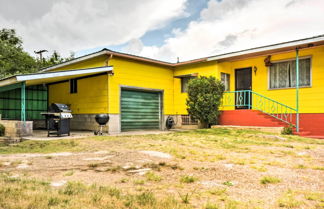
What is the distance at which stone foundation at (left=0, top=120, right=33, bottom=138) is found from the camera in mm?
10492

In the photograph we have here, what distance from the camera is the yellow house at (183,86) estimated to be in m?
11.3

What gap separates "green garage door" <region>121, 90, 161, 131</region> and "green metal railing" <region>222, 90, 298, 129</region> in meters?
4.00

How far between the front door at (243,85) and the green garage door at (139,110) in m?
4.58

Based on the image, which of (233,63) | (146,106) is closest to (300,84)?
(233,63)

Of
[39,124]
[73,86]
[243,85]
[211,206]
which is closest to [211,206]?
[211,206]

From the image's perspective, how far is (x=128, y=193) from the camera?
338cm

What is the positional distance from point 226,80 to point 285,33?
325 inches

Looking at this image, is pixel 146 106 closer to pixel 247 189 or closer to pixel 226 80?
pixel 226 80

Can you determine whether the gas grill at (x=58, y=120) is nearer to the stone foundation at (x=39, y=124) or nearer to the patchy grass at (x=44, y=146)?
the patchy grass at (x=44, y=146)

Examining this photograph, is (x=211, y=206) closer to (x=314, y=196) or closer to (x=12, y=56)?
(x=314, y=196)

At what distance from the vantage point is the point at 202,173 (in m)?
4.59

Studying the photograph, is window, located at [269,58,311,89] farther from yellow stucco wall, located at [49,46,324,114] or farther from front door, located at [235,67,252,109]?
front door, located at [235,67,252,109]

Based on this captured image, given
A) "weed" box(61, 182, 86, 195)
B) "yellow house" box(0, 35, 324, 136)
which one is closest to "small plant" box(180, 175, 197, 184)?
"weed" box(61, 182, 86, 195)

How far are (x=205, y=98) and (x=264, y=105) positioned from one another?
3.08 metres
